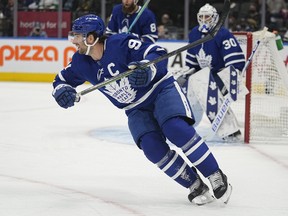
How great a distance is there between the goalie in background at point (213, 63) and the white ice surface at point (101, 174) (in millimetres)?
215

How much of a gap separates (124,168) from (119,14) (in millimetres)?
2107

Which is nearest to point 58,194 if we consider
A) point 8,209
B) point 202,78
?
point 8,209

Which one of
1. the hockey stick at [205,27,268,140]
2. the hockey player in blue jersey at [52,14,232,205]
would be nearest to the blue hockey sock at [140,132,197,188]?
the hockey player in blue jersey at [52,14,232,205]

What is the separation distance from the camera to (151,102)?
137 inches

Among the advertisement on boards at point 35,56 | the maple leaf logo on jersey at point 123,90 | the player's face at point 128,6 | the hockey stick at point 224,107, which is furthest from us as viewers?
the advertisement on boards at point 35,56

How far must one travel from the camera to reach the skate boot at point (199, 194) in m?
3.44

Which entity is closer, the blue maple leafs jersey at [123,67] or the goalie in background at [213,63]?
the blue maple leafs jersey at [123,67]

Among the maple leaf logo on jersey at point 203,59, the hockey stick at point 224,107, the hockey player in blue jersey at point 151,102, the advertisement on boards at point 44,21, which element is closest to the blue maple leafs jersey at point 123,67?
the hockey player in blue jersey at point 151,102

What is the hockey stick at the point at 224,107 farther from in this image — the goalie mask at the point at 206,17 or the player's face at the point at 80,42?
the player's face at the point at 80,42

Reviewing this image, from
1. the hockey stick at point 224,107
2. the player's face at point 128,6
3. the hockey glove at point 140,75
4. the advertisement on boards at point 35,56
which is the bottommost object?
the advertisement on boards at point 35,56

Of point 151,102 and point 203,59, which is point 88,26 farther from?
point 203,59

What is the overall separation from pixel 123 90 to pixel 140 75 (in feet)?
0.85

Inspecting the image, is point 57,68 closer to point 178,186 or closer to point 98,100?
point 98,100

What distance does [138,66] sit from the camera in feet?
10.6
